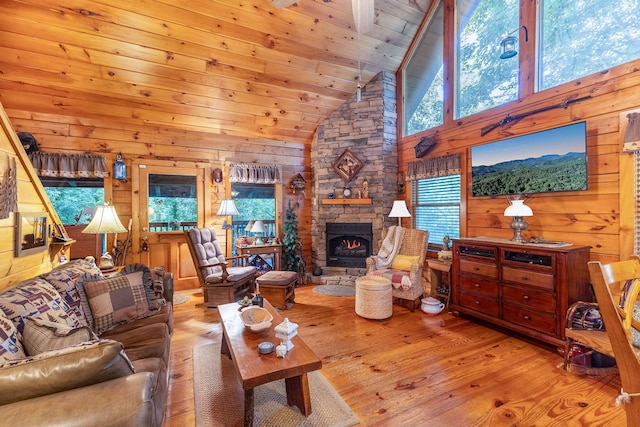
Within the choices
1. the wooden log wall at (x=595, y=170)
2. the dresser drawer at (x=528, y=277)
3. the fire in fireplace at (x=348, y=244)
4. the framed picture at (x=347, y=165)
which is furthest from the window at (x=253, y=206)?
the dresser drawer at (x=528, y=277)

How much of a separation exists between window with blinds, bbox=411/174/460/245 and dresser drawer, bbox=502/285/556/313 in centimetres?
131

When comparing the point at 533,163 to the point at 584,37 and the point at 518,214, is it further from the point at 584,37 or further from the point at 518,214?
the point at 584,37

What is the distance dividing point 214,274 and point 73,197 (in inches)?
92.4

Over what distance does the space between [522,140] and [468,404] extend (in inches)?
109

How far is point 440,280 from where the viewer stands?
4113 millimetres

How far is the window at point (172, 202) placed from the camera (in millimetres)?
4570

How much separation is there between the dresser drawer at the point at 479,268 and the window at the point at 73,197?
4868 millimetres

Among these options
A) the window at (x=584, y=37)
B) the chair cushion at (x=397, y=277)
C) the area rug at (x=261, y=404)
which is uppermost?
the window at (x=584, y=37)

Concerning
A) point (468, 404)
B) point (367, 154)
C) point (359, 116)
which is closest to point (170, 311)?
point (468, 404)

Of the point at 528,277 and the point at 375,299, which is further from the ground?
the point at 528,277

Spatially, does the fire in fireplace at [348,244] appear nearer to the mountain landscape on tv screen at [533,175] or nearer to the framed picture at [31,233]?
the mountain landscape on tv screen at [533,175]

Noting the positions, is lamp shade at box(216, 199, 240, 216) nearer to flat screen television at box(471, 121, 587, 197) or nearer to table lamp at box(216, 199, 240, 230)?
table lamp at box(216, 199, 240, 230)

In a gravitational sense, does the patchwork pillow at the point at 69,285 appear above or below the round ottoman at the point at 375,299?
above

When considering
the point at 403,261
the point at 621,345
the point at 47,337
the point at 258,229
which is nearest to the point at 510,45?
the point at 403,261
